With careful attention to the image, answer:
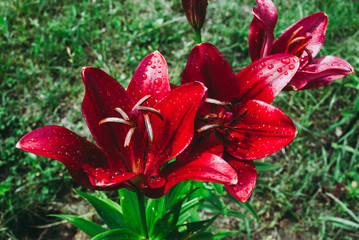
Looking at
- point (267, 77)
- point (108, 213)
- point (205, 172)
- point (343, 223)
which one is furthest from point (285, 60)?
point (343, 223)

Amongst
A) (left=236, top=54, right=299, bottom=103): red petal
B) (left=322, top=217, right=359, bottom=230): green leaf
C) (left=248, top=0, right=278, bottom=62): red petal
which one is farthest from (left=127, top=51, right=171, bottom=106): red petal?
(left=322, top=217, right=359, bottom=230): green leaf

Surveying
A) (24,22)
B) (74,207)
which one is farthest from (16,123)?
(24,22)

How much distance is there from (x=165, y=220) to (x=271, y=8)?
79 cm

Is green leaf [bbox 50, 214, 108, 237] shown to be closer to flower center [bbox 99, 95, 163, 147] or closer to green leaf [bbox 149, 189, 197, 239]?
green leaf [bbox 149, 189, 197, 239]

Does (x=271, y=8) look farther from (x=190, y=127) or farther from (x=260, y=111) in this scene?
(x=190, y=127)

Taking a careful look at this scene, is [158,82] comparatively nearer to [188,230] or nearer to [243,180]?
[243,180]

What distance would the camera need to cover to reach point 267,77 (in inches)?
43.3

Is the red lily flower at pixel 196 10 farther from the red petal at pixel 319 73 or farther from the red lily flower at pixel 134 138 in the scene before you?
the red petal at pixel 319 73

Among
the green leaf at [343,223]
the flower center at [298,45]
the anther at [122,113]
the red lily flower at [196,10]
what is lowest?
the green leaf at [343,223]

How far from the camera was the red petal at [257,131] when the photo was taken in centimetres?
104

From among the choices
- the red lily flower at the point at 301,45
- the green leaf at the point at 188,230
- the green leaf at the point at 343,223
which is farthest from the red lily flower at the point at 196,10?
the green leaf at the point at 343,223

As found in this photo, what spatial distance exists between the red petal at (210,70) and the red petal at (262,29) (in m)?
0.18

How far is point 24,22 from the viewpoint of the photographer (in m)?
2.64

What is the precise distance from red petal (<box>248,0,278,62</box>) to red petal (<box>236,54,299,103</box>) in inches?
4.5
